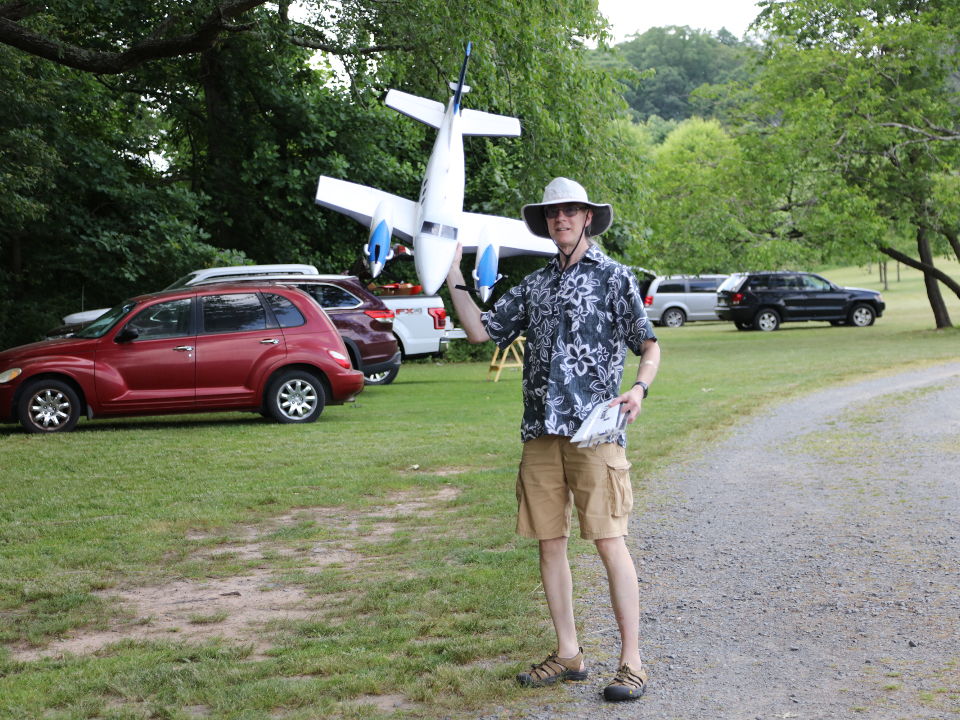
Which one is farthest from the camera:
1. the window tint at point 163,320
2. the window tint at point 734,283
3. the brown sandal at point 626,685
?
the window tint at point 734,283

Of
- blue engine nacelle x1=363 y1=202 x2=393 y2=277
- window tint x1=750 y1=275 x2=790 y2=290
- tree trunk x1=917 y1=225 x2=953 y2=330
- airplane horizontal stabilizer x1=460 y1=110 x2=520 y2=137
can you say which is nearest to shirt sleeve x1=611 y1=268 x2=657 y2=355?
blue engine nacelle x1=363 y1=202 x2=393 y2=277

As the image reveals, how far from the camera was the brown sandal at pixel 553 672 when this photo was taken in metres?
4.93

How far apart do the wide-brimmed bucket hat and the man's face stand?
34 millimetres

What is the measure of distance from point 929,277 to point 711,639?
3250cm

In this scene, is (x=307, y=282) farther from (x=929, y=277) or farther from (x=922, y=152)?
(x=929, y=277)

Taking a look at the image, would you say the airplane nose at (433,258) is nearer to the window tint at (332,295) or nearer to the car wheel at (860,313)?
the window tint at (332,295)

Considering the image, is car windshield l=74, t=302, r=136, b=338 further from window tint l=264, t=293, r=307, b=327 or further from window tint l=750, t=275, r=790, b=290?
window tint l=750, t=275, r=790, b=290

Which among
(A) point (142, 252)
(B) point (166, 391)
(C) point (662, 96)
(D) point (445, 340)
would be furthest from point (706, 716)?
(C) point (662, 96)

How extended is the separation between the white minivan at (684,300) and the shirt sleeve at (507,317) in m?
42.4

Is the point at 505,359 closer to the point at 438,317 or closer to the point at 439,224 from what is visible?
the point at 438,317

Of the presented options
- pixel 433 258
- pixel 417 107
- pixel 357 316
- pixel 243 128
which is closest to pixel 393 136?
pixel 243 128

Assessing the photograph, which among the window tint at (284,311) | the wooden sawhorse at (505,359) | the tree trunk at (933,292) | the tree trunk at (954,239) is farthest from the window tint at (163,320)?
the tree trunk at (933,292)

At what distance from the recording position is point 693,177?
3625 centimetres

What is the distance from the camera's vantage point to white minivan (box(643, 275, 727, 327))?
47.5 meters
